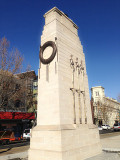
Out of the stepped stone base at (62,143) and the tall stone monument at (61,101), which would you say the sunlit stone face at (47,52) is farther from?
the stepped stone base at (62,143)

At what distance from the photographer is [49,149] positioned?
302 inches

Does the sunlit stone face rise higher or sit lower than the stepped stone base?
higher

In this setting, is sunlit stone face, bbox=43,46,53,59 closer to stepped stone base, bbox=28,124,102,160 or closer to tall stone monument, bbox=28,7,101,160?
tall stone monument, bbox=28,7,101,160

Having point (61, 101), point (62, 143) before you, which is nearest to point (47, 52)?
point (61, 101)

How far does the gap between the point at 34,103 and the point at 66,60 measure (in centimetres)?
2736

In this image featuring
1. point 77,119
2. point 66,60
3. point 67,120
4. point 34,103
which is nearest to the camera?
point 67,120

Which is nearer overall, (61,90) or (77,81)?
(61,90)

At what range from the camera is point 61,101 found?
829cm

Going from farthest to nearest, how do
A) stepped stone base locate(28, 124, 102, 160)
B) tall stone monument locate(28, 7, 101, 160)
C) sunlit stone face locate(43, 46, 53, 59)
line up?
sunlit stone face locate(43, 46, 53, 59)
tall stone monument locate(28, 7, 101, 160)
stepped stone base locate(28, 124, 102, 160)

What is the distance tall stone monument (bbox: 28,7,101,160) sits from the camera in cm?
774

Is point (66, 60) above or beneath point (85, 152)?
above

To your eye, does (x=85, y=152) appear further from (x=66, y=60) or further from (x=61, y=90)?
(x=66, y=60)

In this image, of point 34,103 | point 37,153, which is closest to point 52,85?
point 37,153

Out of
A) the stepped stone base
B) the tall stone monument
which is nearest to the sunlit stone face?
the tall stone monument
